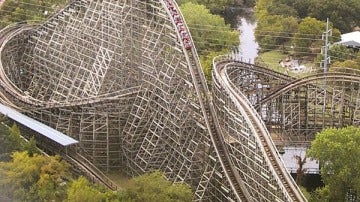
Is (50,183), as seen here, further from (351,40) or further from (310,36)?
(351,40)

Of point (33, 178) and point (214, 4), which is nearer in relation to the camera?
point (33, 178)

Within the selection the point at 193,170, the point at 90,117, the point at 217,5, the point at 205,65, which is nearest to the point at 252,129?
the point at 193,170

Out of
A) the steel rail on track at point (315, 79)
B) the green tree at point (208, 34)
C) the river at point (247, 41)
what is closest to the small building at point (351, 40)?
the river at point (247, 41)

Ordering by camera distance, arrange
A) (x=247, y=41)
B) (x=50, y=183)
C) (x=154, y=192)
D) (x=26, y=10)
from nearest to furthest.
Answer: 1. (x=154, y=192)
2. (x=50, y=183)
3. (x=26, y=10)
4. (x=247, y=41)

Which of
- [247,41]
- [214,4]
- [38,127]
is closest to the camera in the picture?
[38,127]

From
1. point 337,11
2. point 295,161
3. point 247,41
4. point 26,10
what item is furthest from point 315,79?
point 26,10

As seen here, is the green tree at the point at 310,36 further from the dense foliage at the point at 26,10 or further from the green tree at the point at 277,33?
the dense foliage at the point at 26,10

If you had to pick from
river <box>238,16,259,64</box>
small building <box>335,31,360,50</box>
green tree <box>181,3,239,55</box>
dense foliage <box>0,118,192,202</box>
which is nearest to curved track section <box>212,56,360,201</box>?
dense foliage <box>0,118,192,202</box>
